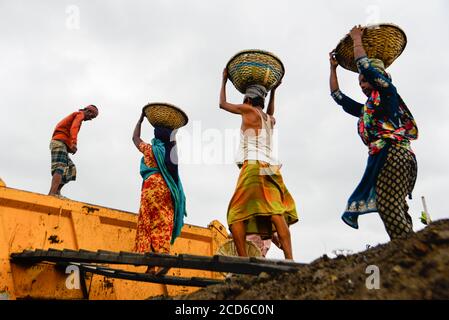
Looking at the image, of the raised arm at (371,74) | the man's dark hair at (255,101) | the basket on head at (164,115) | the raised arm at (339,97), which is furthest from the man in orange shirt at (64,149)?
the raised arm at (371,74)

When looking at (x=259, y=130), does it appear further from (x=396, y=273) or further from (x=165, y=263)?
(x=396, y=273)

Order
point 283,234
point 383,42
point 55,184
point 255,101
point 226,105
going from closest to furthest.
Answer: point 383,42 → point 283,234 → point 226,105 → point 255,101 → point 55,184

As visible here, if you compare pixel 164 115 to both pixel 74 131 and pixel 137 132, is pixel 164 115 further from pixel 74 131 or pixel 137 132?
pixel 74 131

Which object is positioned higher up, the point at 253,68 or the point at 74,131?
the point at 74,131

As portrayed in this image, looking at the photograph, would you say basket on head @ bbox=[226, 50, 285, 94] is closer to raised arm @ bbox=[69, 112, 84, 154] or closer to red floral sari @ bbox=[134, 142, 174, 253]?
red floral sari @ bbox=[134, 142, 174, 253]

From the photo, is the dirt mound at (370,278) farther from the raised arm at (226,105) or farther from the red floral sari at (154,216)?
the red floral sari at (154,216)

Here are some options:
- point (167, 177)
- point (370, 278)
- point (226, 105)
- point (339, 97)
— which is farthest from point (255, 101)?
point (370, 278)

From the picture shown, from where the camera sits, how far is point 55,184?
6098 mm

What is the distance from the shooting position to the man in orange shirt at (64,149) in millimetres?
6160

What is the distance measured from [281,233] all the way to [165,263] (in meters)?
1.05

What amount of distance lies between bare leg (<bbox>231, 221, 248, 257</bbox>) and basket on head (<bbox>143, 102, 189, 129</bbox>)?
2.10 meters

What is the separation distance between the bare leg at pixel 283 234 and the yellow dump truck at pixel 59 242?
922 mm

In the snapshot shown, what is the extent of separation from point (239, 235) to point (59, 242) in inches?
88.7
